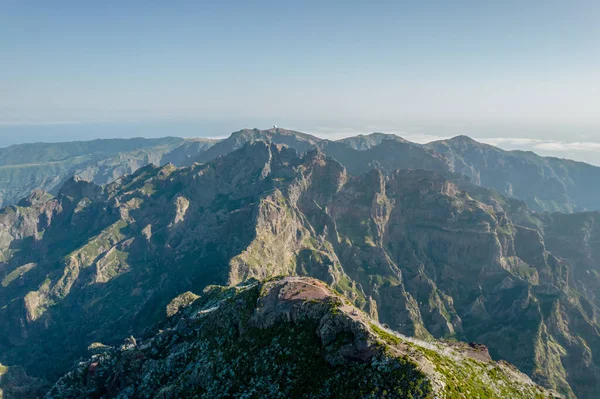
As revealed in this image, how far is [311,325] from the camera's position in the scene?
67625 millimetres

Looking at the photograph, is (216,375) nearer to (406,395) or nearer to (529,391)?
(406,395)

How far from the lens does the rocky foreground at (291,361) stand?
172 feet

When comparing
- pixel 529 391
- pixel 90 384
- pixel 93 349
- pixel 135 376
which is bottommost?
pixel 93 349

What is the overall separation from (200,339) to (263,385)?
32.2 meters

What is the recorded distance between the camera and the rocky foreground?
5253 centimetres

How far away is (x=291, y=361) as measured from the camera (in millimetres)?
63219

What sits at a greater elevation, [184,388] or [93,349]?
[184,388]

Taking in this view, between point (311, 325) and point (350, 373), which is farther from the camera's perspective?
point (311, 325)

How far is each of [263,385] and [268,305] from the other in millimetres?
18108

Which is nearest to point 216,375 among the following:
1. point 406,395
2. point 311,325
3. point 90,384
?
point 311,325

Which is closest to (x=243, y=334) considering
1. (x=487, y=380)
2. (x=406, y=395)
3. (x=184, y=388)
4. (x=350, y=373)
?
(x=184, y=388)

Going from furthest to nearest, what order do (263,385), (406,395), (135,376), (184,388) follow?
(135,376), (184,388), (263,385), (406,395)

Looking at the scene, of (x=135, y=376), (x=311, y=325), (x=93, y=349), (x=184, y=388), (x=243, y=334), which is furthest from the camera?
(x=93, y=349)

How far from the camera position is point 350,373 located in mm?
54594
